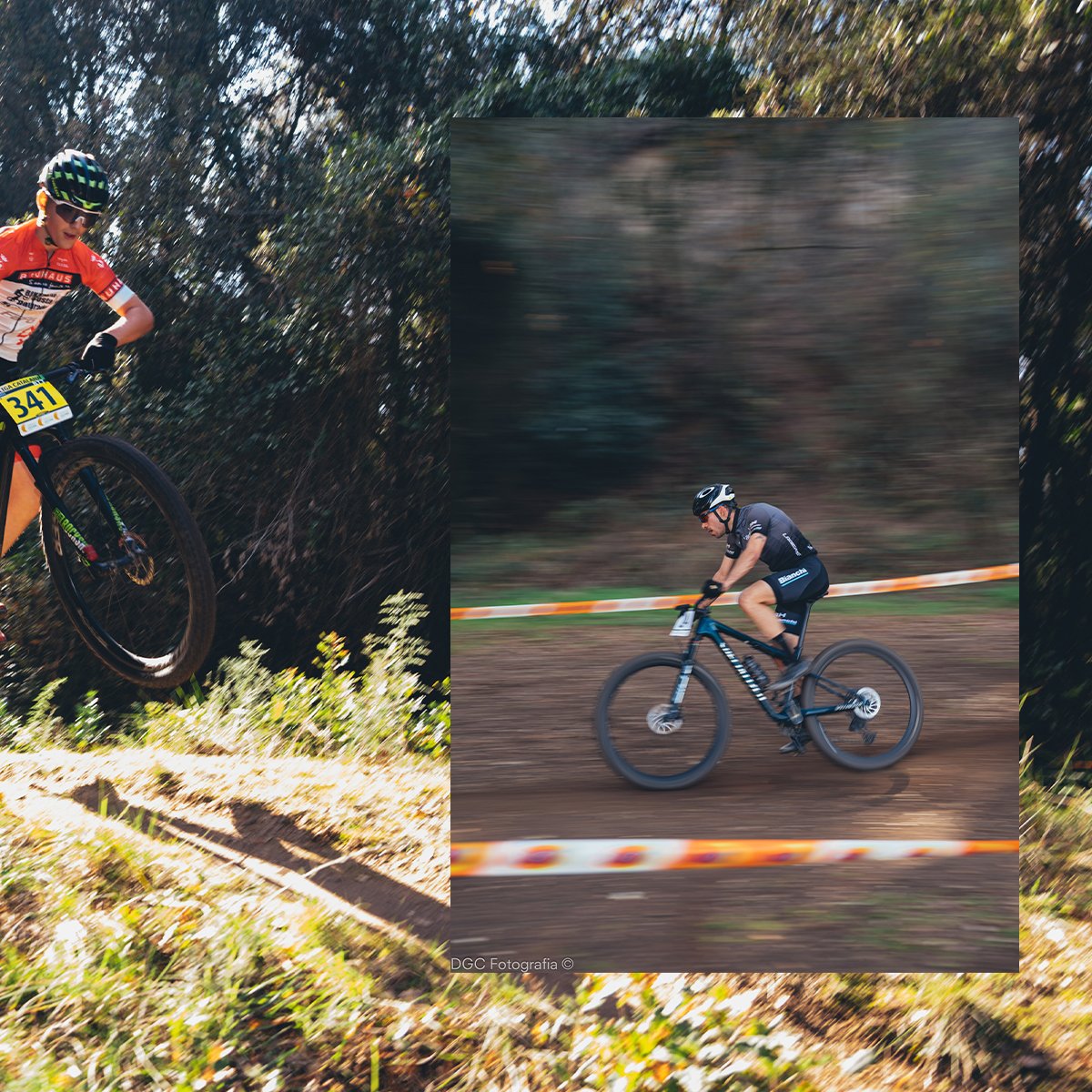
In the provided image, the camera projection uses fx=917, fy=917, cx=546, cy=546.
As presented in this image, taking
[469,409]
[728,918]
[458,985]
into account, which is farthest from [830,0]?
[458,985]

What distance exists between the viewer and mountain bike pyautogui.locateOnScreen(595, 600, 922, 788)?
11.9 ft

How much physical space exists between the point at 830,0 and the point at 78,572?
19.7ft

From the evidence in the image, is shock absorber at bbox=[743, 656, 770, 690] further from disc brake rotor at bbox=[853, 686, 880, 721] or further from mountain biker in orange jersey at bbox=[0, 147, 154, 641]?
mountain biker in orange jersey at bbox=[0, 147, 154, 641]

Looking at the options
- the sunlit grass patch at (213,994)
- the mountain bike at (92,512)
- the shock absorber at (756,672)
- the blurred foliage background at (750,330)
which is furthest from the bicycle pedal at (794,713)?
the mountain bike at (92,512)

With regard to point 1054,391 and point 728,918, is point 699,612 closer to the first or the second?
point 728,918

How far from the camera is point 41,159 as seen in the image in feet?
23.9

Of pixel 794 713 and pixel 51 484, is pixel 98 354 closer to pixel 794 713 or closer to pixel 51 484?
pixel 51 484

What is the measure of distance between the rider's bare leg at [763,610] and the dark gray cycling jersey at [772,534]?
0.14m

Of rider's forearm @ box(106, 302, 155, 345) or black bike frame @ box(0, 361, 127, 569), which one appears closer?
black bike frame @ box(0, 361, 127, 569)

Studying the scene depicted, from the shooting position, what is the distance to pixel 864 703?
3.68m

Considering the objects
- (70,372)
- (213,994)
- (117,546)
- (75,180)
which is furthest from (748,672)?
(75,180)

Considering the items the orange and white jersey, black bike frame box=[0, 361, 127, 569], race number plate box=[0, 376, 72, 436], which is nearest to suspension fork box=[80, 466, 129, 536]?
black bike frame box=[0, 361, 127, 569]

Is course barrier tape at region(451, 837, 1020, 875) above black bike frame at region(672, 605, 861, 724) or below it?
below

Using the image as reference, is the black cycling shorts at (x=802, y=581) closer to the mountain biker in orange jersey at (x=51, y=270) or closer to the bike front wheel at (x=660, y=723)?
the bike front wheel at (x=660, y=723)
